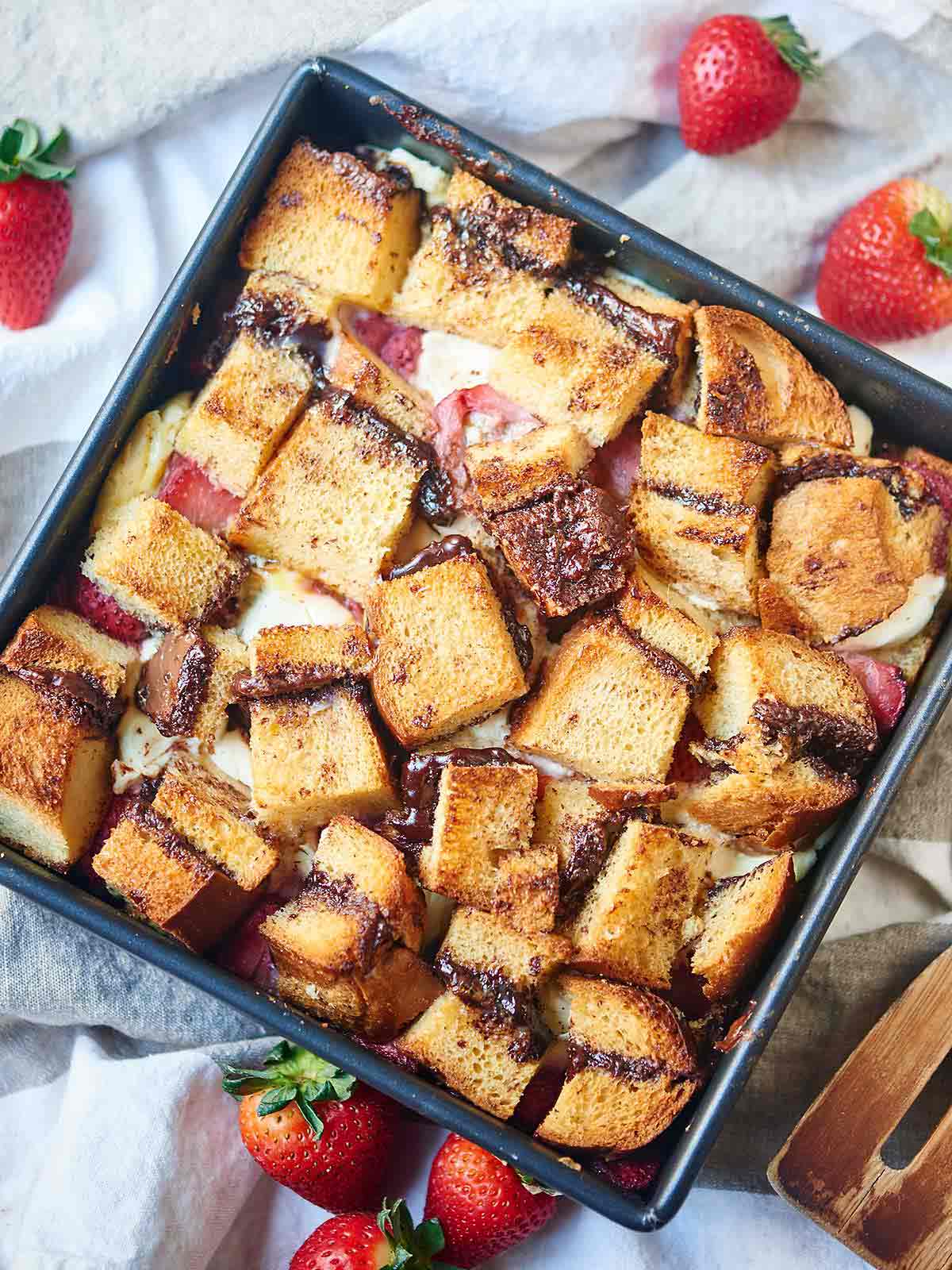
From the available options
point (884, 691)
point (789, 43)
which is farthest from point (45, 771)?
point (789, 43)

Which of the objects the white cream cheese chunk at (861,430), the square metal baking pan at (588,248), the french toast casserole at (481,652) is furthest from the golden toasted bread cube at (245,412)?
the white cream cheese chunk at (861,430)

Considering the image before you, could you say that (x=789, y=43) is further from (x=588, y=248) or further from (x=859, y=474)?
(x=859, y=474)

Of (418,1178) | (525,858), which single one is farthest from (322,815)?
(418,1178)

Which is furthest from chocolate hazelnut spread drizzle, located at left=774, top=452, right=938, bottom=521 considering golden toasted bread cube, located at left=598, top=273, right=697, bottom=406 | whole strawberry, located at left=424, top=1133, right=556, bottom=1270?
whole strawberry, located at left=424, top=1133, right=556, bottom=1270

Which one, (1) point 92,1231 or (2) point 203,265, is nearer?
(2) point 203,265

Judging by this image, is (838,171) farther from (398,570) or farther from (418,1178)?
(418,1178)

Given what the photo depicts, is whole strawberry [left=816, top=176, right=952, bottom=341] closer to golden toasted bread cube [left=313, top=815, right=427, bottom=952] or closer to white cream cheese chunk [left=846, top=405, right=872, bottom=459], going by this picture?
white cream cheese chunk [left=846, top=405, right=872, bottom=459]

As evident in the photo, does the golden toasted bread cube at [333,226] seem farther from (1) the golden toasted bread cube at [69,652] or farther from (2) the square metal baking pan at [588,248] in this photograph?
(1) the golden toasted bread cube at [69,652]
